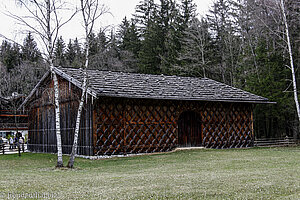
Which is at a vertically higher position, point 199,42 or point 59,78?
point 199,42

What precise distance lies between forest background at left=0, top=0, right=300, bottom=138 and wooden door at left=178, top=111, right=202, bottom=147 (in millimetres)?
6156

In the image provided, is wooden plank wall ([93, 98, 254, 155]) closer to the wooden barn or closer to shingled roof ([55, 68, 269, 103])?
the wooden barn

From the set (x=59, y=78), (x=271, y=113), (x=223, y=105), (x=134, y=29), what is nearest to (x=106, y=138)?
(x=59, y=78)

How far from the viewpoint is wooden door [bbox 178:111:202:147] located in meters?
21.1

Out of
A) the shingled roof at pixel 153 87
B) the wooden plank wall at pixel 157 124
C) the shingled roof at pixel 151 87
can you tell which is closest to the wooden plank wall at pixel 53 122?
the wooden plank wall at pixel 157 124

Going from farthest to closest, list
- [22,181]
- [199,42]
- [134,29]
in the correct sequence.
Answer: [134,29] < [199,42] < [22,181]

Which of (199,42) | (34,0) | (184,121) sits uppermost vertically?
(199,42)

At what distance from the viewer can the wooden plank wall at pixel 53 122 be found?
17531mm

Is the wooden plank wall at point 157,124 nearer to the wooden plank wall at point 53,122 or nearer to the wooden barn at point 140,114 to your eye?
the wooden barn at point 140,114

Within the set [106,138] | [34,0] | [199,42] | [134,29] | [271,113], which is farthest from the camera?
[134,29]

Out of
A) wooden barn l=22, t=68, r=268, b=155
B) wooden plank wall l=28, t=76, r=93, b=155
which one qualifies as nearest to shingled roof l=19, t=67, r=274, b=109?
wooden barn l=22, t=68, r=268, b=155

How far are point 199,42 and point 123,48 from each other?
16.2m

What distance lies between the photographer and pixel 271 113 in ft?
86.3

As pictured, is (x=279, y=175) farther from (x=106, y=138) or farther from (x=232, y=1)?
(x=232, y=1)
